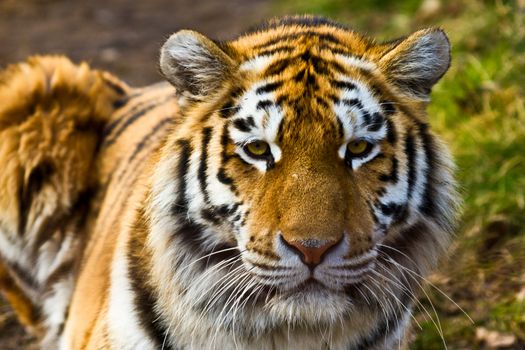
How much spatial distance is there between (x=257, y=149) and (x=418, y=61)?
1.94 ft

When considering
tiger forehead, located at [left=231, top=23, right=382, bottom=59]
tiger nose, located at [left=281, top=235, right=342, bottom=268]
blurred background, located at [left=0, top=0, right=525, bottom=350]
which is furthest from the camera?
blurred background, located at [left=0, top=0, right=525, bottom=350]

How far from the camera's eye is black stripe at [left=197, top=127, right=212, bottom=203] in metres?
2.71

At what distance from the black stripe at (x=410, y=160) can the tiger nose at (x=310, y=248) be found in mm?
421

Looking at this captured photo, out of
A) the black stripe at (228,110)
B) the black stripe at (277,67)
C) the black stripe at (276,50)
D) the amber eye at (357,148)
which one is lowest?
the amber eye at (357,148)

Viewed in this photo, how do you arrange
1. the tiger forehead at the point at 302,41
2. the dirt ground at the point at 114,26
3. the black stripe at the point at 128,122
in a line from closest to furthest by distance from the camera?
the tiger forehead at the point at 302,41
the black stripe at the point at 128,122
the dirt ground at the point at 114,26

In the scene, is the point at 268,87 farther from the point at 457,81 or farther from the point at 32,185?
the point at 457,81

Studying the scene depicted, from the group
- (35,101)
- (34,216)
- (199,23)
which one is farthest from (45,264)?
(199,23)

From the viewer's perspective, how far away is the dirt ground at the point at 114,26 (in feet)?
24.5

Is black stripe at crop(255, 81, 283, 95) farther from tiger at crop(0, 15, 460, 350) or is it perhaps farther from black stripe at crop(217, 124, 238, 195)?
black stripe at crop(217, 124, 238, 195)

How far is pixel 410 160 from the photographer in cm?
275

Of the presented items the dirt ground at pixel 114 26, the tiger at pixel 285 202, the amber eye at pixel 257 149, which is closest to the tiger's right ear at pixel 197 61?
the tiger at pixel 285 202

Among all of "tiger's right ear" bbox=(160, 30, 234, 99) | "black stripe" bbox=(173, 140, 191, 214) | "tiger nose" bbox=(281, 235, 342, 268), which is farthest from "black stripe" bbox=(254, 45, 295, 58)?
"tiger nose" bbox=(281, 235, 342, 268)

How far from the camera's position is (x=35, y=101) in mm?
4094

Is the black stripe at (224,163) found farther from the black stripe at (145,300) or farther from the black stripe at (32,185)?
the black stripe at (32,185)
